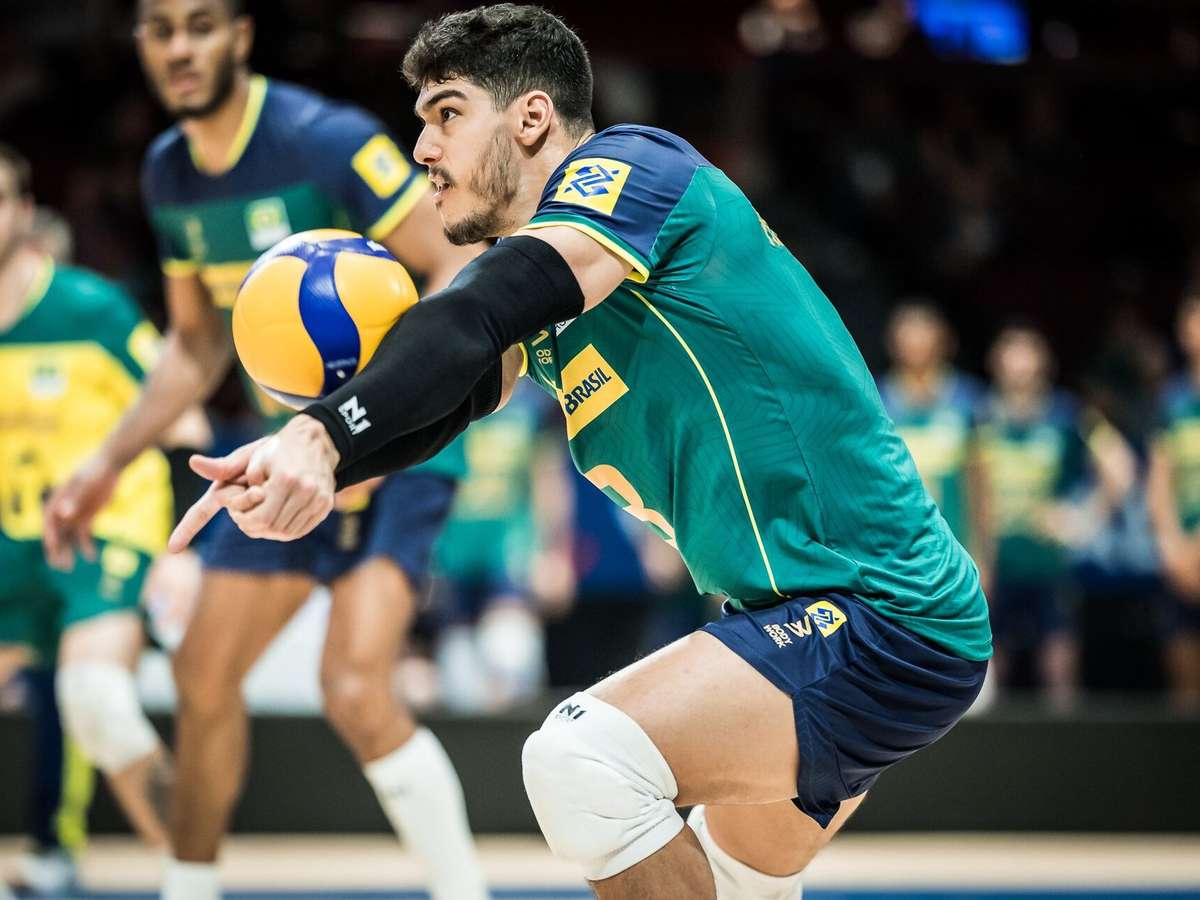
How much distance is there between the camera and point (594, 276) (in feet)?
7.75

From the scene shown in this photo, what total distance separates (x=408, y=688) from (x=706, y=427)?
5.48m

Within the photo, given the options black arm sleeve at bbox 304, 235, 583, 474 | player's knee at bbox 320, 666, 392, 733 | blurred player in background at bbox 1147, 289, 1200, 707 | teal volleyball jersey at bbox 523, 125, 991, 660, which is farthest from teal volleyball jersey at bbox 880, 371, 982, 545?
black arm sleeve at bbox 304, 235, 583, 474

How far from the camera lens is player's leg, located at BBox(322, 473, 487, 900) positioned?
379 cm

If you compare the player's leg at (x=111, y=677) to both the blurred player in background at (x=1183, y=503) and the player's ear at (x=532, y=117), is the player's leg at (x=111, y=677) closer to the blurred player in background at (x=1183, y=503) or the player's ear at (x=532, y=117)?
the player's ear at (x=532, y=117)

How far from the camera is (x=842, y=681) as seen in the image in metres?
2.53

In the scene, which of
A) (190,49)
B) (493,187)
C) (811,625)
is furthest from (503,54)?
(190,49)

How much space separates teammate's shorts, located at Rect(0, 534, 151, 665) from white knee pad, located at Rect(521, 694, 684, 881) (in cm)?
290

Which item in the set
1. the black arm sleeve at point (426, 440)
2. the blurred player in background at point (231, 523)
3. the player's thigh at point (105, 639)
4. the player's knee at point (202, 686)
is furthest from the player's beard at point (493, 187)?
the player's thigh at point (105, 639)

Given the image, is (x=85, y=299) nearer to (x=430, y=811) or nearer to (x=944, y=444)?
(x=430, y=811)

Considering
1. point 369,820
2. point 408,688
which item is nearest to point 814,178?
point 408,688

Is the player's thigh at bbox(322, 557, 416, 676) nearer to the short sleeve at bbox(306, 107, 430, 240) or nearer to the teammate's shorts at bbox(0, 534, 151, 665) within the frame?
the short sleeve at bbox(306, 107, 430, 240)

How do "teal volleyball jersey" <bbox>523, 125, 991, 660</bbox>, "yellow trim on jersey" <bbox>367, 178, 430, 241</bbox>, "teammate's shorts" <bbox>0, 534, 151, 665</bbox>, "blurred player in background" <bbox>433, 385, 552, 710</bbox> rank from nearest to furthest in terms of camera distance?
"teal volleyball jersey" <bbox>523, 125, 991, 660</bbox>
"yellow trim on jersey" <bbox>367, 178, 430, 241</bbox>
"teammate's shorts" <bbox>0, 534, 151, 665</bbox>
"blurred player in background" <bbox>433, 385, 552, 710</bbox>

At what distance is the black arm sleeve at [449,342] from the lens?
216cm

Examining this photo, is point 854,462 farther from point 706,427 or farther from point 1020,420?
point 1020,420
